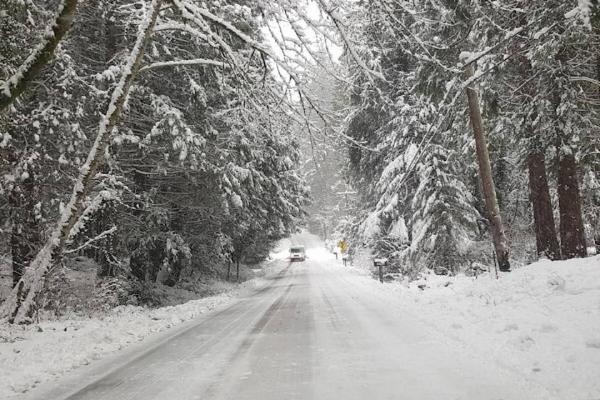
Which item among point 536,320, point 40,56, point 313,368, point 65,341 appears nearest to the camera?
point 40,56

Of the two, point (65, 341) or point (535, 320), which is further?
point (65, 341)

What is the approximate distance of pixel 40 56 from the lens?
14.4 feet

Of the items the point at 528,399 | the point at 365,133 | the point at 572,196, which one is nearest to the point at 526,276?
the point at 572,196

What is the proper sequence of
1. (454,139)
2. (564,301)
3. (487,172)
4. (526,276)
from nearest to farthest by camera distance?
(564,301)
(526,276)
(487,172)
(454,139)

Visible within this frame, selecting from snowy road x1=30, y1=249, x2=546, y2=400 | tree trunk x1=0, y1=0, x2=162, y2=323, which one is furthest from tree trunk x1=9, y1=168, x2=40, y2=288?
tree trunk x1=0, y1=0, x2=162, y2=323

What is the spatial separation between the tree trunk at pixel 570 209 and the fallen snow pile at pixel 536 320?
6.61ft

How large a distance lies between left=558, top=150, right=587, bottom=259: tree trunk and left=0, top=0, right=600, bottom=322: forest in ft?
0.14

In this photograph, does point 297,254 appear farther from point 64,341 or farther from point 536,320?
point 536,320

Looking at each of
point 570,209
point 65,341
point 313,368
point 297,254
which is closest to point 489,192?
point 570,209

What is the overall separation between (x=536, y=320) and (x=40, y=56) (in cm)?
736

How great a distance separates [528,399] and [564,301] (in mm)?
4151

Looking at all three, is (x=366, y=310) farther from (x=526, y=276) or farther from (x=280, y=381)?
(x=280, y=381)

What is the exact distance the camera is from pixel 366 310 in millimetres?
11000

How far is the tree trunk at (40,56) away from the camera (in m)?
4.29
